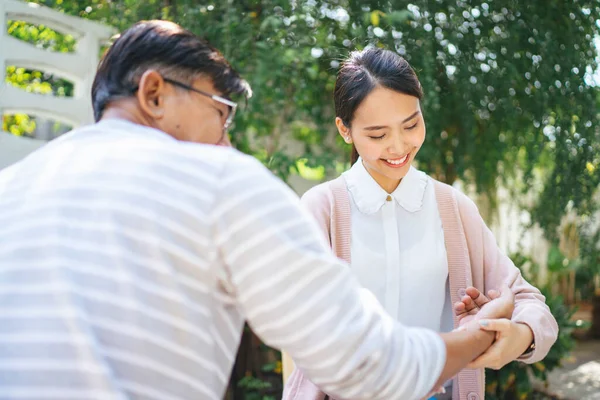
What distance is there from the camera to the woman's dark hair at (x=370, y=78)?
1.95 m

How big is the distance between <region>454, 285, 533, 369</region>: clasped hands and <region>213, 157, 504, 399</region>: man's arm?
35cm

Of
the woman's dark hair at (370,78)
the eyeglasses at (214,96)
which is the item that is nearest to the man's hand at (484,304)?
the woman's dark hair at (370,78)

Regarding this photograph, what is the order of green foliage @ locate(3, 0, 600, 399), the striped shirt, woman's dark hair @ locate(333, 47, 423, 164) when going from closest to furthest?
1. the striped shirt
2. woman's dark hair @ locate(333, 47, 423, 164)
3. green foliage @ locate(3, 0, 600, 399)

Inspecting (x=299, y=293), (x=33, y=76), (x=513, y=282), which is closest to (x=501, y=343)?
(x=513, y=282)

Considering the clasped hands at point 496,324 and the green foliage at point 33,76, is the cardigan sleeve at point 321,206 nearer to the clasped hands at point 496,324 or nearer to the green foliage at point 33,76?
the clasped hands at point 496,324

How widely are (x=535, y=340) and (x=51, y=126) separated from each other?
3.55 m

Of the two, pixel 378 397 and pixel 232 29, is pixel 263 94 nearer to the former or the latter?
pixel 232 29

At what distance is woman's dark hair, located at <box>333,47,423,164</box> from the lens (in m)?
1.95

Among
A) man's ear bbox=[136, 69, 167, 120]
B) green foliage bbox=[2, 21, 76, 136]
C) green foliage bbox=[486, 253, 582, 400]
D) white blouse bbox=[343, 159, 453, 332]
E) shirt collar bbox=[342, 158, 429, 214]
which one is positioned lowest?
green foliage bbox=[486, 253, 582, 400]

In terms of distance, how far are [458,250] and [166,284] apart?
1055mm

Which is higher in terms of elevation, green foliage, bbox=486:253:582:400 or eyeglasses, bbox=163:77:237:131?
eyeglasses, bbox=163:77:237:131

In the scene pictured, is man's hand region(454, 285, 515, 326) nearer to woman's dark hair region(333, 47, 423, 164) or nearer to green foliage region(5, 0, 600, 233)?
woman's dark hair region(333, 47, 423, 164)

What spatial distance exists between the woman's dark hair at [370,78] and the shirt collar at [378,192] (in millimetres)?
172

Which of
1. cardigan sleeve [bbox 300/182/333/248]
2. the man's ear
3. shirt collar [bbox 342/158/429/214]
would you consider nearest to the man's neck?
the man's ear
